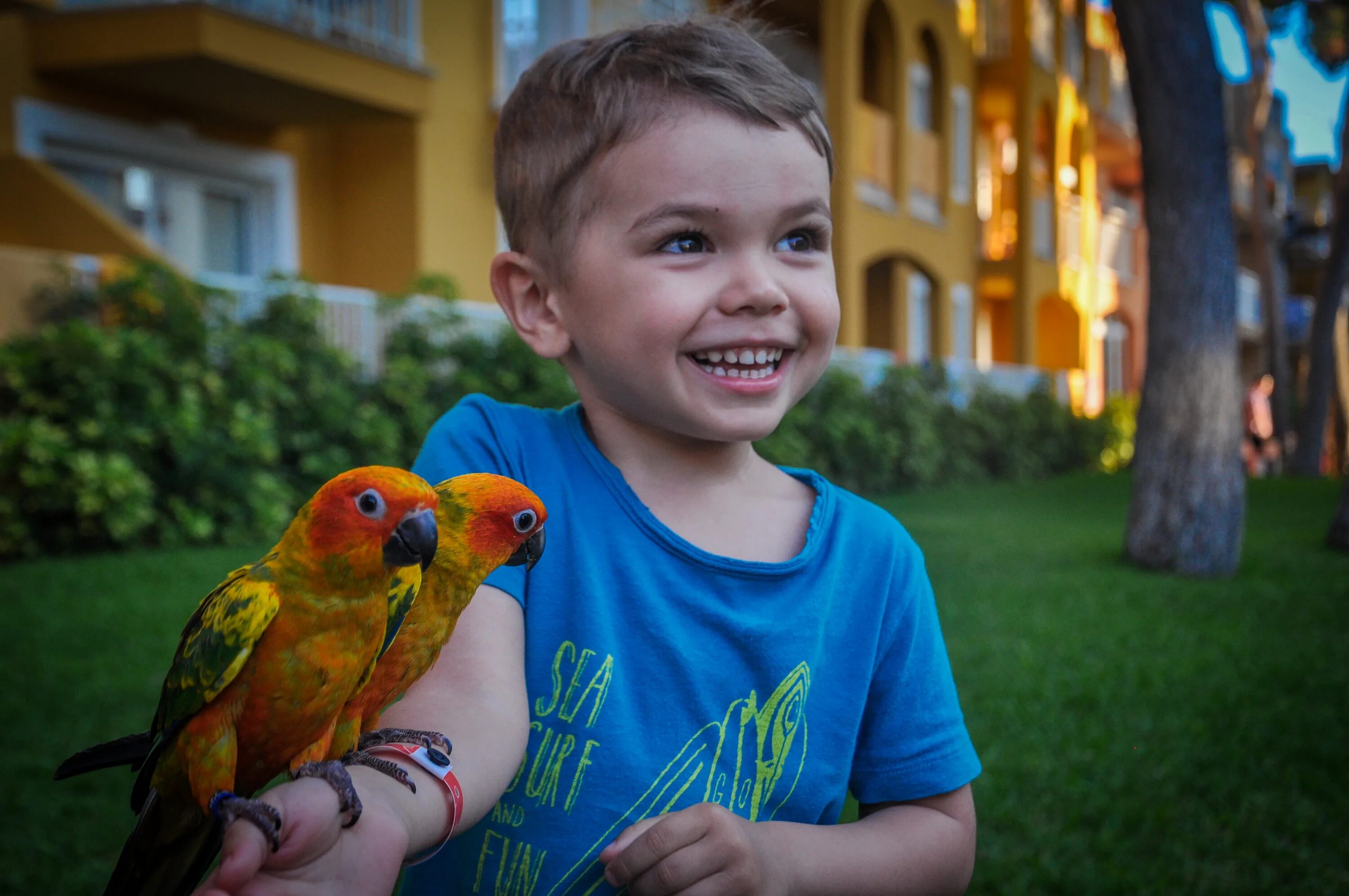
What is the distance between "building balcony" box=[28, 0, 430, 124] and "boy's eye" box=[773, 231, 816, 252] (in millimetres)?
9041

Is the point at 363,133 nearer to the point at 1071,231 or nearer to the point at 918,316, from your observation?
the point at 918,316

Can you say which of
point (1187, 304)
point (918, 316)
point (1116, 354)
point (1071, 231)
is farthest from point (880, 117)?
point (1116, 354)

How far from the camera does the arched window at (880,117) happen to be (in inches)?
642

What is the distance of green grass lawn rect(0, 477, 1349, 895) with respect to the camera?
315cm

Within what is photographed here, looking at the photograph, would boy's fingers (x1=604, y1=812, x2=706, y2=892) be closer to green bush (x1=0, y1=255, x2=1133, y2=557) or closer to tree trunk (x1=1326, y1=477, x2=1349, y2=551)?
green bush (x1=0, y1=255, x2=1133, y2=557)

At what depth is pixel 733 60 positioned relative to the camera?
134cm

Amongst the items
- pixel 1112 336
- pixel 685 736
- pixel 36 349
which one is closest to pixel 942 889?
pixel 685 736

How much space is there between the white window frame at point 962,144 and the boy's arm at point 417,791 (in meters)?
19.8

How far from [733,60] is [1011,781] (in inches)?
124

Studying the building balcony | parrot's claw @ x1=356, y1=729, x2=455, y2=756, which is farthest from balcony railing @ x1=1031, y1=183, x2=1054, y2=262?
parrot's claw @ x1=356, y1=729, x2=455, y2=756

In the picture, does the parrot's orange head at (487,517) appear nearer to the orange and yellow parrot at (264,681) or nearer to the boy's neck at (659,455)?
the orange and yellow parrot at (264,681)

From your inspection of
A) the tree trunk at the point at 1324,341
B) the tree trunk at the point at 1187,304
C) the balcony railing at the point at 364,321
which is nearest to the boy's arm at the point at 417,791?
the tree trunk at the point at 1187,304

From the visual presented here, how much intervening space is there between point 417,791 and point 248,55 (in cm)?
972

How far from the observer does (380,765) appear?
836 mm
